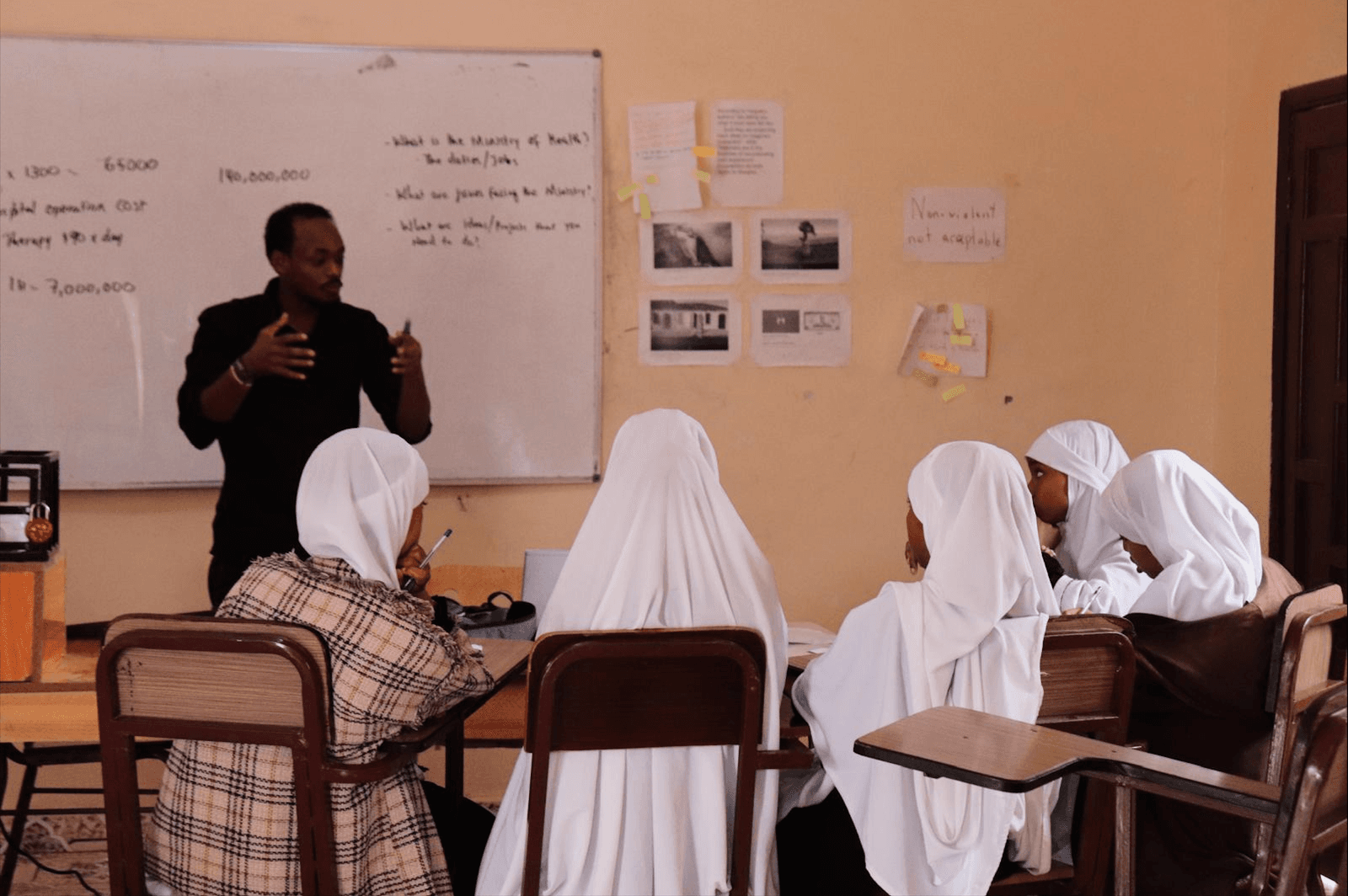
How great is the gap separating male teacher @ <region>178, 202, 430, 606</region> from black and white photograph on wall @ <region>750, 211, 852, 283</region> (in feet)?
3.62

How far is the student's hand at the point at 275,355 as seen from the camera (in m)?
3.37

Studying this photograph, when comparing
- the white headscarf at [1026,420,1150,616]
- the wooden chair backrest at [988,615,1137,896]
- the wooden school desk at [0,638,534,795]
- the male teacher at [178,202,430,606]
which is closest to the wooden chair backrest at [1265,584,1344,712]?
the wooden chair backrest at [988,615,1137,896]

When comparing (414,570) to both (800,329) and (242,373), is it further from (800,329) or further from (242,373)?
(800,329)

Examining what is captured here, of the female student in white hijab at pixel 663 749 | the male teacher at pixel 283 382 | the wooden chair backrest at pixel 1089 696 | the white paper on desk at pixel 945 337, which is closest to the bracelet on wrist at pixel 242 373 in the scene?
the male teacher at pixel 283 382

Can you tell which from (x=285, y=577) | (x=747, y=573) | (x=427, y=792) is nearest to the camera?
(x=285, y=577)

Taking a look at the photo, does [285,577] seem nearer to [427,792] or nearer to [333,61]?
[427,792]

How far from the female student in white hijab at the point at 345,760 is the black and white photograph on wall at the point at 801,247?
7.08ft

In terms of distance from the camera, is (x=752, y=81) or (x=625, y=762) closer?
(x=625, y=762)

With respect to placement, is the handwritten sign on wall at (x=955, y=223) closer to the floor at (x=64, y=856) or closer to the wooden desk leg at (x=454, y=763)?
the wooden desk leg at (x=454, y=763)

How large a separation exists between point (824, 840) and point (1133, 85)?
2.87 meters

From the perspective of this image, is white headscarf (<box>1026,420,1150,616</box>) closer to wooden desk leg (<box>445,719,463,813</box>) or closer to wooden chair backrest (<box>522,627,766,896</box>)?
wooden chair backrest (<box>522,627,766,896</box>)

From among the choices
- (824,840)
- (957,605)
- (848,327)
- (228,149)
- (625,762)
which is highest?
(228,149)

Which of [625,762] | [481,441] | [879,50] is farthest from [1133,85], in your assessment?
[625,762]

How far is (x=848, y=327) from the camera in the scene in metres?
4.00
